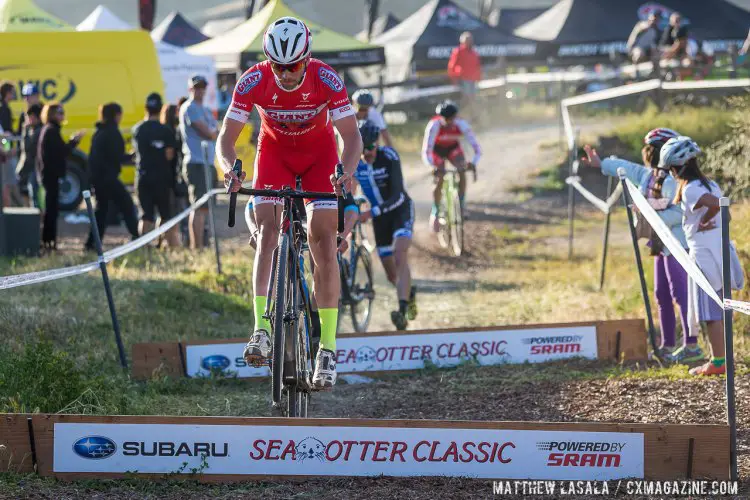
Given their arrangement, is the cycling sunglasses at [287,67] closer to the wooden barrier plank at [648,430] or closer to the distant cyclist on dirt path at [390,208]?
the wooden barrier plank at [648,430]

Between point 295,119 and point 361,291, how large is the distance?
4.30 meters

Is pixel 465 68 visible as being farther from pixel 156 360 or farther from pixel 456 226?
pixel 156 360

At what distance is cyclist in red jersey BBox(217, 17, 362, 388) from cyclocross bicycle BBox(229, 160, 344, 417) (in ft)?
0.34

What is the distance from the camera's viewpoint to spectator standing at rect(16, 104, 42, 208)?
1494 centimetres

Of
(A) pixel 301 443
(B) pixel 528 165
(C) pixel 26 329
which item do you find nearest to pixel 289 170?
(A) pixel 301 443

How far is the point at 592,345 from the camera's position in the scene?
8883mm

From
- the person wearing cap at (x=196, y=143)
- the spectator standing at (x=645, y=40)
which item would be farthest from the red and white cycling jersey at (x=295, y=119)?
the spectator standing at (x=645, y=40)

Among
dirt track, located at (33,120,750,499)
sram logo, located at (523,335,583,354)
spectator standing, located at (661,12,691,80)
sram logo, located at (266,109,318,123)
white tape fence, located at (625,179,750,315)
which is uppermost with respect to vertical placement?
spectator standing, located at (661,12,691,80)

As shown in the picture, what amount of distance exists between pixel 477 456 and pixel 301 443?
91 centimetres

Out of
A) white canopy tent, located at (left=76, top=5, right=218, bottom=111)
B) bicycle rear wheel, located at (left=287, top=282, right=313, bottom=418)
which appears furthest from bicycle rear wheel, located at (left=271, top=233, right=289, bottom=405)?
white canopy tent, located at (left=76, top=5, right=218, bottom=111)

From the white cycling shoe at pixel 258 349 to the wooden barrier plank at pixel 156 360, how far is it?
2364 mm

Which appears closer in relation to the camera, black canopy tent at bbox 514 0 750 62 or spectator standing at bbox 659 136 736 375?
spectator standing at bbox 659 136 736 375

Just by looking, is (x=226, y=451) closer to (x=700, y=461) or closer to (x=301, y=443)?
(x=301, y=443)

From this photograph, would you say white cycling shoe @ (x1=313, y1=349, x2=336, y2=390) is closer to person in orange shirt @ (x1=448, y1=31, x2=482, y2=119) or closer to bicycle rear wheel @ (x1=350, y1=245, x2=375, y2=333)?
bicycle rear wheel @ (x1=350, y1=245, x2=375, y2=333)
